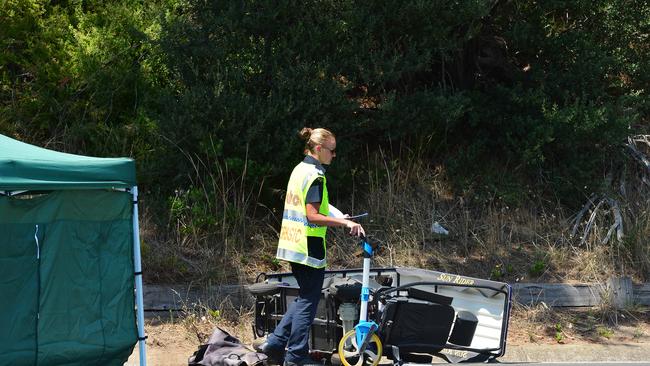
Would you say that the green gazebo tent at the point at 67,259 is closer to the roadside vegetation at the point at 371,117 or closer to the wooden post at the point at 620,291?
the roadside vegetation at the point at 371,117

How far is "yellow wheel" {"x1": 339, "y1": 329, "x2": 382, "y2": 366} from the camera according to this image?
702cm

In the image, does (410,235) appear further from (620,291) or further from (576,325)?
(620,291)

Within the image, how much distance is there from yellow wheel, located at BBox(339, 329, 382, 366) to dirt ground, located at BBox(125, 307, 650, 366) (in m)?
2.01

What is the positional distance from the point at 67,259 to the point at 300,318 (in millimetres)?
1903

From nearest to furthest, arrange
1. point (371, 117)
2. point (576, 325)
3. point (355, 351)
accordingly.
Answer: point (355, 351) → point (576, 325) → point (371, 117)

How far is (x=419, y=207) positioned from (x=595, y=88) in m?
2.93

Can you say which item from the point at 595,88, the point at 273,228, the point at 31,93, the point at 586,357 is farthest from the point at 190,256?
the point at 595,88

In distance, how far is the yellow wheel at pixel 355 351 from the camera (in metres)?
7.02

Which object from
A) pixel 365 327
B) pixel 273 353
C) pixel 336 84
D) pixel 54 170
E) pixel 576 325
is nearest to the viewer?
pixel 54 170

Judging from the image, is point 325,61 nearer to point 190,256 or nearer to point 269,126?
point 269,126

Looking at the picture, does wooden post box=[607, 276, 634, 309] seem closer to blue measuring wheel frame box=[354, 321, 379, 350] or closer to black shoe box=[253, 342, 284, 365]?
blue measuring wheel frame box=[354, 321, 379, 350]

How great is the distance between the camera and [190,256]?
10273mm

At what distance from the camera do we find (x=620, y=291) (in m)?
9.93

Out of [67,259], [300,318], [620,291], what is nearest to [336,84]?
[620,291]
